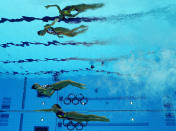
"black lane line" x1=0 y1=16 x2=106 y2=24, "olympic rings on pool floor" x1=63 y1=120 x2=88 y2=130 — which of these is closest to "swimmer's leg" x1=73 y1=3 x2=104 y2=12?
"black lane line" x1=0 y1=16 x2=106 y2=24

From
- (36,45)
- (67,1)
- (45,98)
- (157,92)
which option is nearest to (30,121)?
(45,98)

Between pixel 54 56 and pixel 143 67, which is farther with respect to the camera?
pixel 143 67

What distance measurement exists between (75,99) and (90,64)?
410 centimetres

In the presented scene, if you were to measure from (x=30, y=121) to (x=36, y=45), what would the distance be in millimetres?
8182

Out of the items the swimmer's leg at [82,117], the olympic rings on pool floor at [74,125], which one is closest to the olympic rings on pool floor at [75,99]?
the olympic rings on pool floor at [74,125]

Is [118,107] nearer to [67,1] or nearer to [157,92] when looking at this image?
[157,92]

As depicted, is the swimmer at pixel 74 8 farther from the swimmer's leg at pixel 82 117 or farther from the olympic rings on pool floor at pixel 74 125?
the olympic rings on pool floor at pixel 74 125

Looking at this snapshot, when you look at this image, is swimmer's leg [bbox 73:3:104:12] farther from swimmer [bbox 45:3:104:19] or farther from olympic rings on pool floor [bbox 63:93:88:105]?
olympic rings on pool floor [bbox 63:93:88:105]

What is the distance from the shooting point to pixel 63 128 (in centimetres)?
1608

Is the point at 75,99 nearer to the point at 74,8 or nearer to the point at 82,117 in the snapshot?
the point at 82,117

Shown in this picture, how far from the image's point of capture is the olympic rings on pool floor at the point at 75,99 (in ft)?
54.5

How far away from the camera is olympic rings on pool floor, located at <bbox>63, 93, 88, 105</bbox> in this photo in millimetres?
16625

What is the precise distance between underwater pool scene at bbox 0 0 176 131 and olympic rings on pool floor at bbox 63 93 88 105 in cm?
9

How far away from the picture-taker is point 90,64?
47.1 feet
